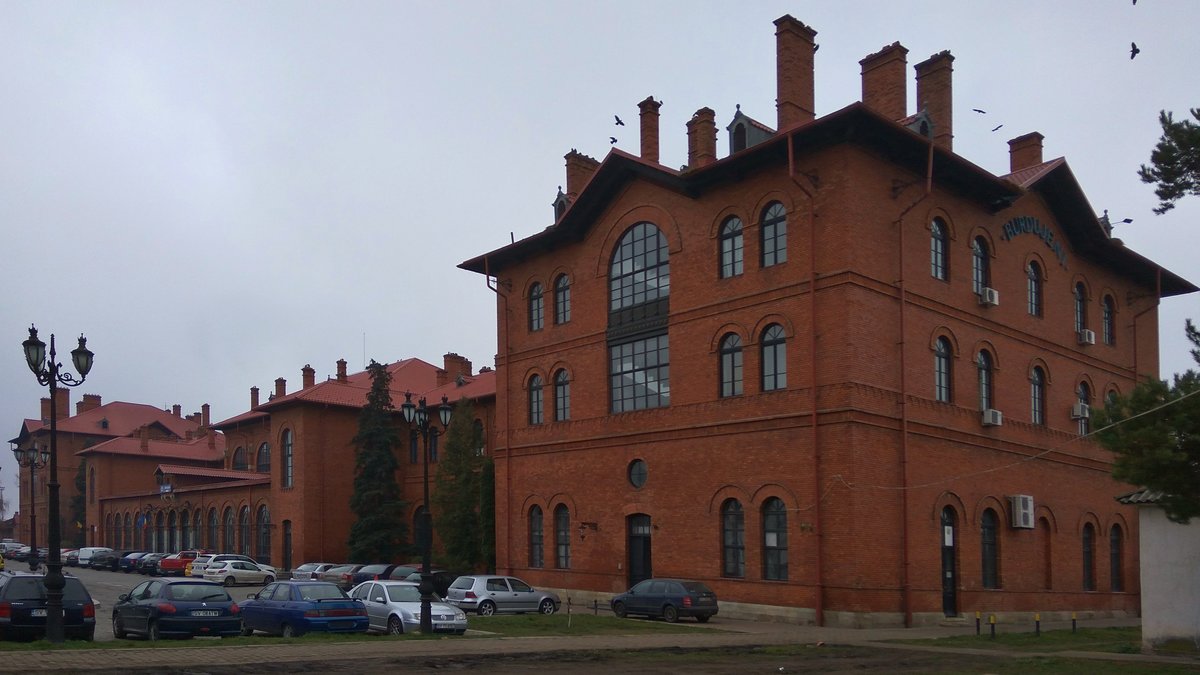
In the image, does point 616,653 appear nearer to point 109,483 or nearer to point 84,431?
point 109,483

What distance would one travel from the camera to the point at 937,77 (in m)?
33.6

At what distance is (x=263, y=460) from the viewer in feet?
210

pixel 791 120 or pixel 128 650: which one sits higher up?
pixel 791 120

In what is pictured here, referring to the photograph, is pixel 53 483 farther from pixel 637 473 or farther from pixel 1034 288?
pixel 1034 288

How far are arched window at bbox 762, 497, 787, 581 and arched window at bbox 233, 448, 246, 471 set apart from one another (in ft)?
146

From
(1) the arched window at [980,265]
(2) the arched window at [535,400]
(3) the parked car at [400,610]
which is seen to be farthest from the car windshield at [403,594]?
(1) the arched window at [980,265]

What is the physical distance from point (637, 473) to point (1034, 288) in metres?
14.5

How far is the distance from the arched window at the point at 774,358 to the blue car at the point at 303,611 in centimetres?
1313

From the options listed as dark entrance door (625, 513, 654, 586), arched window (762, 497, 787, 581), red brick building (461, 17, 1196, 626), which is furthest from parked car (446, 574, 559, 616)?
arched window (762, 497, 787, 581)

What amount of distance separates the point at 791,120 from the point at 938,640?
14784 mm

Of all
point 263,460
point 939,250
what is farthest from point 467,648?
point 263,460

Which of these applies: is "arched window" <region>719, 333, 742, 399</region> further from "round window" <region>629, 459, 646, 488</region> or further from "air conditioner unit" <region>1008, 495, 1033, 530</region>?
"air conditioner unit" <region>1008, 495, 1033, 530</region>

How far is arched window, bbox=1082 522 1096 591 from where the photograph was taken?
37.2m

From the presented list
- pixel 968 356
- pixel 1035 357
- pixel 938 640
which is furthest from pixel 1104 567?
pixel 938 640
